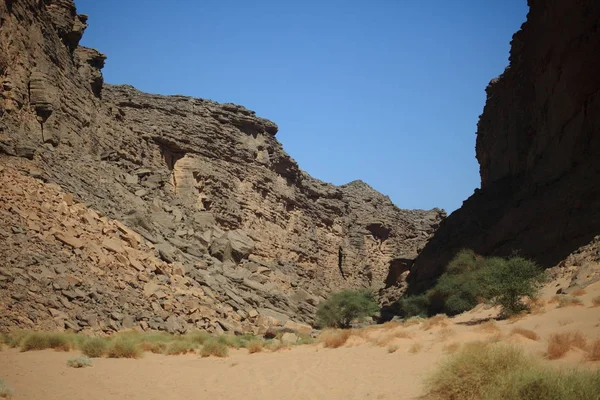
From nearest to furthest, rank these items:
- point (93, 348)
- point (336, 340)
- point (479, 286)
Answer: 1. point (93, 348)
2. point (336, 340)
3. point (479, 286)

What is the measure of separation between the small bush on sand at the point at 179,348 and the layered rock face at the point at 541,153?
1765 centimetres

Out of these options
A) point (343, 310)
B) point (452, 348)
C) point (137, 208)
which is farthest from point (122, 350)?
point (343, 310)

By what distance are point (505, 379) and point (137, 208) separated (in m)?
24.7

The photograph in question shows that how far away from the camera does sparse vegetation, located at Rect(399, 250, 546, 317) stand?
59.2ft

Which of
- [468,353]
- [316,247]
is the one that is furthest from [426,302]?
[468,353]

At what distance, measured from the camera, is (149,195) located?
3138 centimetres

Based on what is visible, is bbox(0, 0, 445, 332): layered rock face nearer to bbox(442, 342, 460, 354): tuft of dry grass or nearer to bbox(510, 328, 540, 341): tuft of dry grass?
bbox(442, 342, 460, 354): tuft of dry grass

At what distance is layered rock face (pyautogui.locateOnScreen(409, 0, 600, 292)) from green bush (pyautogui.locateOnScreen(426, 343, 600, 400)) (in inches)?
716

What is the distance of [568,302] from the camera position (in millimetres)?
15242

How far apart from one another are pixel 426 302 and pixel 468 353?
28.4 metres

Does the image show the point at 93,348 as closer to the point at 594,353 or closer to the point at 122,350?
the point at 122,350

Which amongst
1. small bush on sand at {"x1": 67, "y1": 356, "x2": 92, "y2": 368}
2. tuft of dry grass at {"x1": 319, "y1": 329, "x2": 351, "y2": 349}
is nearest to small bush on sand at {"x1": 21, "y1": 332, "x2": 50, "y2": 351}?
small bush on sand at {"x1": 67, "y1": 356, "x2": 92, "y2": 368}

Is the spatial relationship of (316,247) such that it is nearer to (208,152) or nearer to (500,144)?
(208,152)

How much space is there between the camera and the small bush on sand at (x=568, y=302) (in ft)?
49.1
